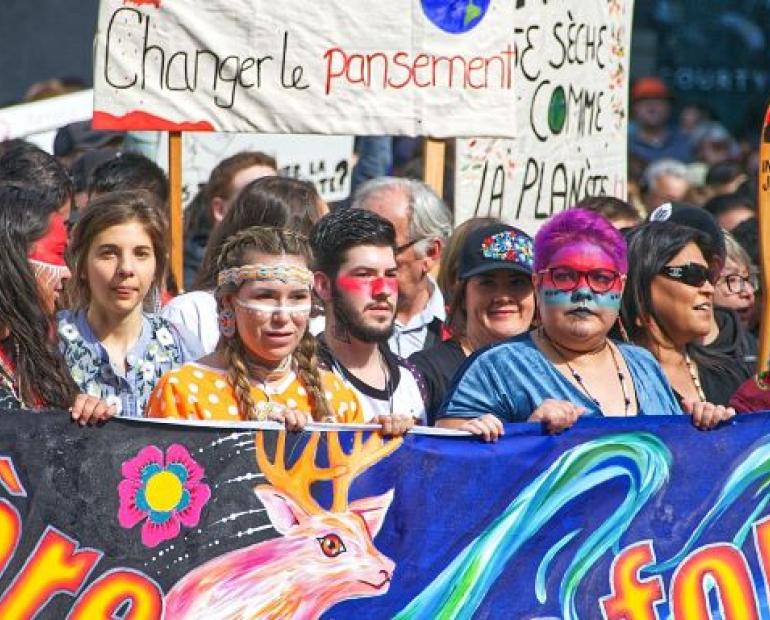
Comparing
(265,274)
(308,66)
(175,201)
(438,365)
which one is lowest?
(438,365)

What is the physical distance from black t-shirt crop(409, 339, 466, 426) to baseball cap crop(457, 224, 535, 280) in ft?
0.81

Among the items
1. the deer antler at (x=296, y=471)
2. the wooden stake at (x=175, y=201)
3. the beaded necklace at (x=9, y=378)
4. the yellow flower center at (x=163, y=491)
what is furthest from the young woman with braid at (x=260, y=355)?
the wooden stake at (x=175, y=201)

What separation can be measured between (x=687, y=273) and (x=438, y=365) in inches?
33.5

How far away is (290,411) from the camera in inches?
211

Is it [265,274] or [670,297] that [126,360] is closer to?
[265,274]

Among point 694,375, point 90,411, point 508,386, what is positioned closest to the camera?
point 90,411

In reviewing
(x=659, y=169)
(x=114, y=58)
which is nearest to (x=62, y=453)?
(x=114, y=58)

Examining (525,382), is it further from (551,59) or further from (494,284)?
(551,59)

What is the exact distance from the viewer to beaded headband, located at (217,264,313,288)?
564cm

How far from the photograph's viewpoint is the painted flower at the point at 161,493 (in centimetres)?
527

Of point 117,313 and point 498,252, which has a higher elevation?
point 498,252

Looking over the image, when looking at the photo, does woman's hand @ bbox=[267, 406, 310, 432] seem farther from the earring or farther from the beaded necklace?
the beaded necklace

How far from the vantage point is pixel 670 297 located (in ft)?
22.0

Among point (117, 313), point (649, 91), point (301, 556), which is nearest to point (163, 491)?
point (301, 556)
